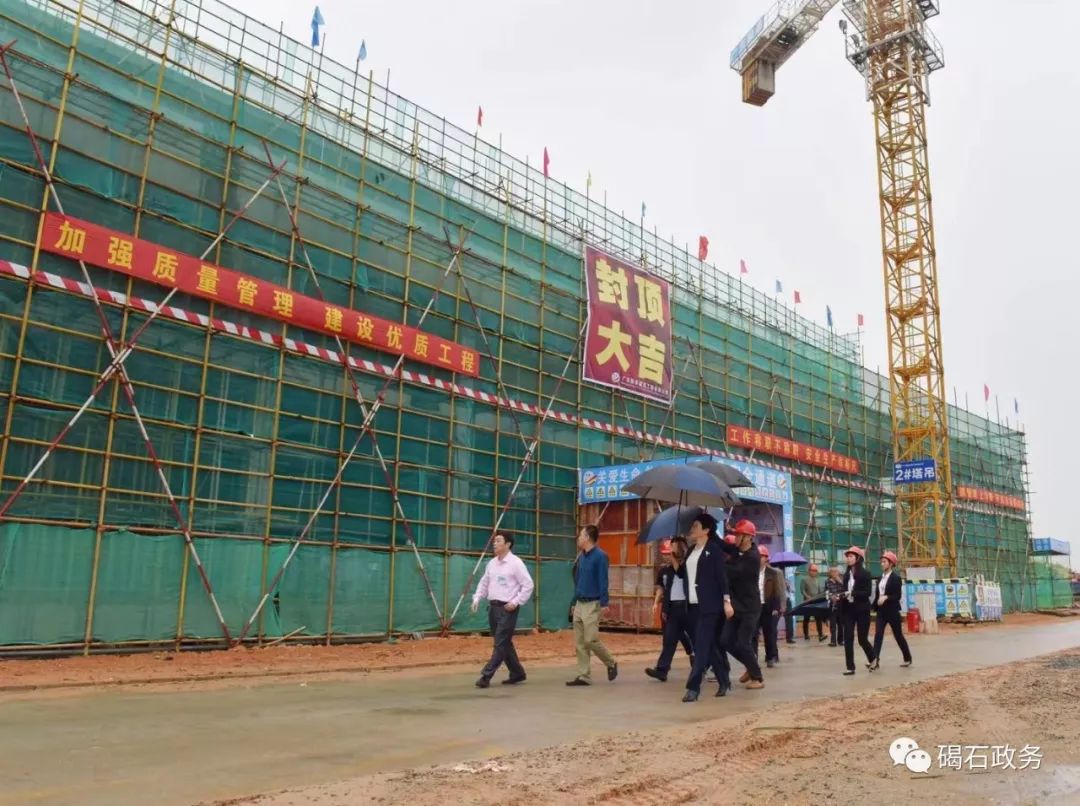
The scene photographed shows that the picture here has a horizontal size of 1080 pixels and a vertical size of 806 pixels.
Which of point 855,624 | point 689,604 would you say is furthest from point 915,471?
point 689,604

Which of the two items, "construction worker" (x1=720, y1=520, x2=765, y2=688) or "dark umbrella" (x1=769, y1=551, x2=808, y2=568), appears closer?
"construction worker" (x1=720, y1=520, x2=765, y2=688)

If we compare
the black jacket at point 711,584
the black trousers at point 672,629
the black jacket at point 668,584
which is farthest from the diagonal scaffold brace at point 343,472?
the black jacket at point 711,584

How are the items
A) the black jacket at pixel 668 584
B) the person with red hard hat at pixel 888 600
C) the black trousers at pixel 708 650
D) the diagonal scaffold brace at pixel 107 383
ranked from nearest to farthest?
the black trousers at pixel 708 650 → the black jacket at pixel 668 584 → the person with red hard hat at pixel 888 600 → the diagonal scaffold brace at pixel 107 383

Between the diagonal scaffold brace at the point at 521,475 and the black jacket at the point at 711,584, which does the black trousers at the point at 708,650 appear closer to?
the black jacket at the point at 711,584

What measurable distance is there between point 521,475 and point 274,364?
19.3ft

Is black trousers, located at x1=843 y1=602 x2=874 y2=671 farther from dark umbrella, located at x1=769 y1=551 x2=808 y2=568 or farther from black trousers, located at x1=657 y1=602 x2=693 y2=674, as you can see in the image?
dark umbrella, located at x1=769 y1=551 x2=808 y2=568

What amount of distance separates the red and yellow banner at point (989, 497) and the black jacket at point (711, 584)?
2984 cm

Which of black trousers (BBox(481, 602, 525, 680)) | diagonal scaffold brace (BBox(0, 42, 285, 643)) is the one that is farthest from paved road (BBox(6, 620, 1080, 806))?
diagonal scaffold brace (BBox(0, 42, 285, 643))

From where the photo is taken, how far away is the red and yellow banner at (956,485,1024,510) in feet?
113

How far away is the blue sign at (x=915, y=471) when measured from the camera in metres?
28.4

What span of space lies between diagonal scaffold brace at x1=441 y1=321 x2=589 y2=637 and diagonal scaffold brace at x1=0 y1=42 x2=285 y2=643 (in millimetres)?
4411

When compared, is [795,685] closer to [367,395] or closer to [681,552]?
[681,552]

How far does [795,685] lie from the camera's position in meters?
8.94

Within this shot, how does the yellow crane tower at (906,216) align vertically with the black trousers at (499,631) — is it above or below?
above
